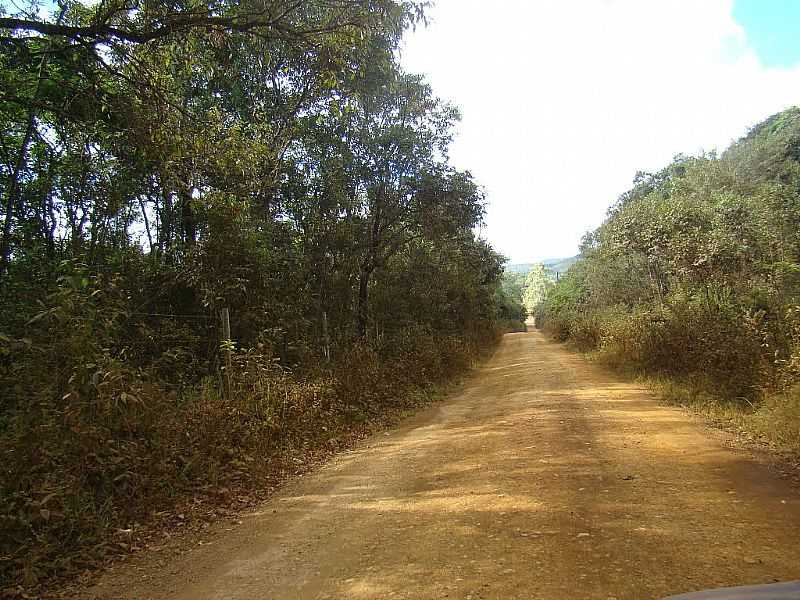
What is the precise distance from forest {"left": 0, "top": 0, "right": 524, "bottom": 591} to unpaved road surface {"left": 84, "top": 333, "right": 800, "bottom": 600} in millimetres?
995

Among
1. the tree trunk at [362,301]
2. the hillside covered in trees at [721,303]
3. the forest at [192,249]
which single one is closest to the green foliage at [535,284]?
the hillside covered in trees at [721,303]

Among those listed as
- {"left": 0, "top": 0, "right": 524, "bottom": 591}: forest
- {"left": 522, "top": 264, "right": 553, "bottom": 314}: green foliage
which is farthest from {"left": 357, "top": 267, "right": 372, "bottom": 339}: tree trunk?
{"left": 522, "top": 264, "right": 553, "bottom": 314}: green foliage

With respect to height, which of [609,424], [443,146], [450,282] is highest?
[443,146]

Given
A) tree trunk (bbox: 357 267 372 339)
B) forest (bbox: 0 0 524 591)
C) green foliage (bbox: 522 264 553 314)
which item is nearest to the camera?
forest (bbox: 0 0 524 591)

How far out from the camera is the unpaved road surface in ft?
10.9

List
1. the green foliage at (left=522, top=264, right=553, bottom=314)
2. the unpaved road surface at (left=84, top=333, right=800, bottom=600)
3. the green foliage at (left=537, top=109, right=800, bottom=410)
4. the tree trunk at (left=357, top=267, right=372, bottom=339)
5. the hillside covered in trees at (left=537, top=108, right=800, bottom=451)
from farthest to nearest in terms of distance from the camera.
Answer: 1. the green foliage at (left=522, top=264, right=553, bottom=314)
2. the tree trunk at (left=357, top=267, right=372, bottom=339)
3. the green foliage at (left=537, top=109, right=800, bottom=410)
4. the hillside covered in trees at (left=537, top=108, right=800, bottom=451)
5. the unpaved road surface at (left=84, top=333, right=800, bottom=600)

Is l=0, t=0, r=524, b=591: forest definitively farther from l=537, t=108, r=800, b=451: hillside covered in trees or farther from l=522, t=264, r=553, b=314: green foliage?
l=522, t=264, r=553, b=314: green foliage

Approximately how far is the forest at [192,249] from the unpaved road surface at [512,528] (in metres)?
0.99

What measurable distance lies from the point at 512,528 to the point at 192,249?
7091mm

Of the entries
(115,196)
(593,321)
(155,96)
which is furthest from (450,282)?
(155,96)

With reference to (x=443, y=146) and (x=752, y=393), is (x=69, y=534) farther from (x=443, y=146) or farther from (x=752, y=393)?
(x=443, y=146)

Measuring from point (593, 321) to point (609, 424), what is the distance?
47.9ft

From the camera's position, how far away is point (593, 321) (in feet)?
71.1

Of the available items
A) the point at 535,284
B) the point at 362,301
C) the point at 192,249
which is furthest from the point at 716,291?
the point at 535,284
